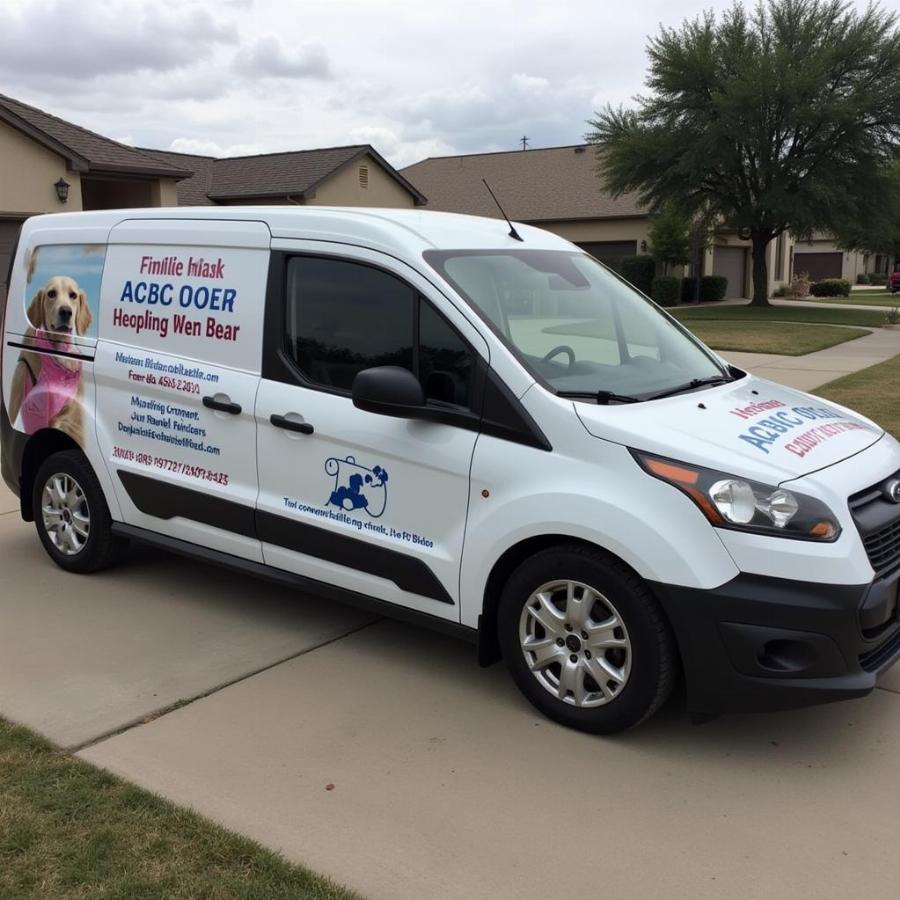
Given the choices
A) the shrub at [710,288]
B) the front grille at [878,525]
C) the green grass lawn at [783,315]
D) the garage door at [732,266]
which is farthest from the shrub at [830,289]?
the front grille at [878,525]

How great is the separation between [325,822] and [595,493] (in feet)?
4.78

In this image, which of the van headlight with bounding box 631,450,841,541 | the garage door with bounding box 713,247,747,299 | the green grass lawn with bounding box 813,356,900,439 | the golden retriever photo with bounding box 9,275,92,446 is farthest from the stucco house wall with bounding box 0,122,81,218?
the garage door with bounding box 713,247,747,299

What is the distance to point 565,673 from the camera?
3611 millimetres

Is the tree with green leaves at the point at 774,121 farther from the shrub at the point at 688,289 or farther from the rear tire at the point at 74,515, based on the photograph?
the rear tire at the point at 74,515

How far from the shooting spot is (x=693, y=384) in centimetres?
417

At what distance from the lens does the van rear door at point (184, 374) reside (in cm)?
447

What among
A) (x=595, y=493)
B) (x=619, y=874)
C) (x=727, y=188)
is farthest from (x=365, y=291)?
(x=727, y=188)

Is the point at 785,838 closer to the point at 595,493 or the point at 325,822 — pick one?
the point at 595,493

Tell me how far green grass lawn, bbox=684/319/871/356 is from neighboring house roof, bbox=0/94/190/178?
472 inches

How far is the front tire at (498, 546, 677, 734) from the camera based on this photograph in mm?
3393

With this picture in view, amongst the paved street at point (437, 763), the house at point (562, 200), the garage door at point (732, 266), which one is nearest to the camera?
the paved street at point (437, 763)

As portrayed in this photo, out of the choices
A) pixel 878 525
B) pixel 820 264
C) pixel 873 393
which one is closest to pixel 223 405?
pixel 878 525

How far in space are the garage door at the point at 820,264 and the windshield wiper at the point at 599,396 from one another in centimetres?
6903

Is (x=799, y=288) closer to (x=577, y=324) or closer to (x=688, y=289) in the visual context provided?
(x=688, y=289)
